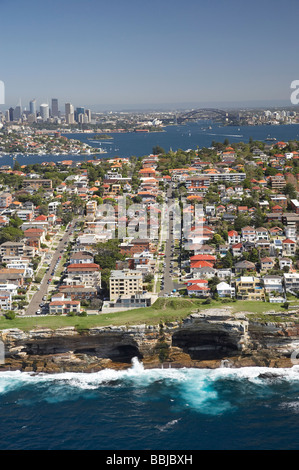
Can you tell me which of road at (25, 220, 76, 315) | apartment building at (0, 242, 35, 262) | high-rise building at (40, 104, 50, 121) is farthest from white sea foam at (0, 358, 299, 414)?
high-rise building at (40, 104, 50, 121)

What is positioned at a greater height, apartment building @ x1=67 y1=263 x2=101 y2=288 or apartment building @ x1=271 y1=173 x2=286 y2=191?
apartment building @ x1=271 y1=173 x2=286 y2=191

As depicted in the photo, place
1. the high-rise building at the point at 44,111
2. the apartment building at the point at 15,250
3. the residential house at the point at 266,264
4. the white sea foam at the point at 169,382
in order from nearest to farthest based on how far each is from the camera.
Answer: the white sea foam at the point at 169,382, the residential house at the point at 266,264, the apartment building at the point at 15,250, the high-rise building at the point at 44,111

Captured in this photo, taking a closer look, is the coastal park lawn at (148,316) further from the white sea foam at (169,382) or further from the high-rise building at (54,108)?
the high-rise building at (54,108)

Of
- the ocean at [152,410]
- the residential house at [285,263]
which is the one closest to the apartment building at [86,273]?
the ocean at [152,410]

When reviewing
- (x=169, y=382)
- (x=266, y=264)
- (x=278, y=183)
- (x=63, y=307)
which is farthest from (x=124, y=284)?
(x=278, y=183)

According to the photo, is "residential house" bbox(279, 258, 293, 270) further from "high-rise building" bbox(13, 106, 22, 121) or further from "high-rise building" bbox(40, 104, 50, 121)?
"high-rise building" bbox(40, 104, 50, 121)

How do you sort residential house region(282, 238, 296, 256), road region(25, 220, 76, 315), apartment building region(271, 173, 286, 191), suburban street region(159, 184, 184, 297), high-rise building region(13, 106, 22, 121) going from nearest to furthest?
road region(25, 220, 76, 315)
suburban street region(159, 184, 184, 297)
residential house region(282, 238, 296, 256)
apartment building region(271, 173, 286, 191)
high-rise building region(13, 106, 22, 121)

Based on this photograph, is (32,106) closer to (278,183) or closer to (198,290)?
(278,183)
